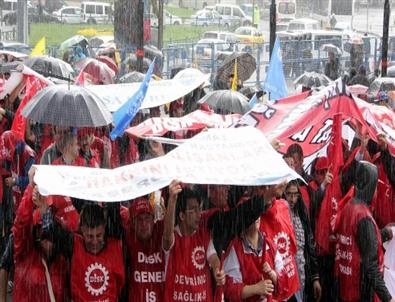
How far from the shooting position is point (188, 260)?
16.2ft

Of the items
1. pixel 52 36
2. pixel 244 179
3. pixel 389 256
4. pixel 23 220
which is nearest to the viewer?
pixel 244 179

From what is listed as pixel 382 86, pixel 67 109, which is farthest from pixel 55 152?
pixel 382 86

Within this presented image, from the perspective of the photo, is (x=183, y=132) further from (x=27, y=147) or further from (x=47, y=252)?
(x=47, y=252)

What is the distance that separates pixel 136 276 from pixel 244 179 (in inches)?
36.7

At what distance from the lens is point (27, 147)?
23.2 ft

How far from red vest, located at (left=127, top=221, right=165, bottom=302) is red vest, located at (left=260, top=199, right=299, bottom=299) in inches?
28.7

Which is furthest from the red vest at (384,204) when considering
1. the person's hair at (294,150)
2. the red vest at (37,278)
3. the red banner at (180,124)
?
the red vest at (37,278)

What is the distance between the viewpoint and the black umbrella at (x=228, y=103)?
8211 millimetres

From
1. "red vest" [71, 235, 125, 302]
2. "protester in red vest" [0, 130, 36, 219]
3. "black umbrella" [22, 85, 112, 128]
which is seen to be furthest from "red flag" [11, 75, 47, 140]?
"red vest" [71, 235, 125, 302]

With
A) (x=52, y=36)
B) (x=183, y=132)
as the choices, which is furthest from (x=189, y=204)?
(x=52, y=36)

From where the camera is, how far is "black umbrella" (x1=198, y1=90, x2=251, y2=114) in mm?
8211

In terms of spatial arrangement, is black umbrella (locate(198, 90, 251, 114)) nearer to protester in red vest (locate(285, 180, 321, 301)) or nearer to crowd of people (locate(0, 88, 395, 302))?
protester in red vest (locate(285, 180, 321, 301))

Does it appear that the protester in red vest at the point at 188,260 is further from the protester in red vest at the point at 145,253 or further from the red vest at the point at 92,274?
the red vest at the point at 92,274

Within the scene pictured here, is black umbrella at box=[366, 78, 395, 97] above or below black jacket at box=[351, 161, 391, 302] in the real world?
above
